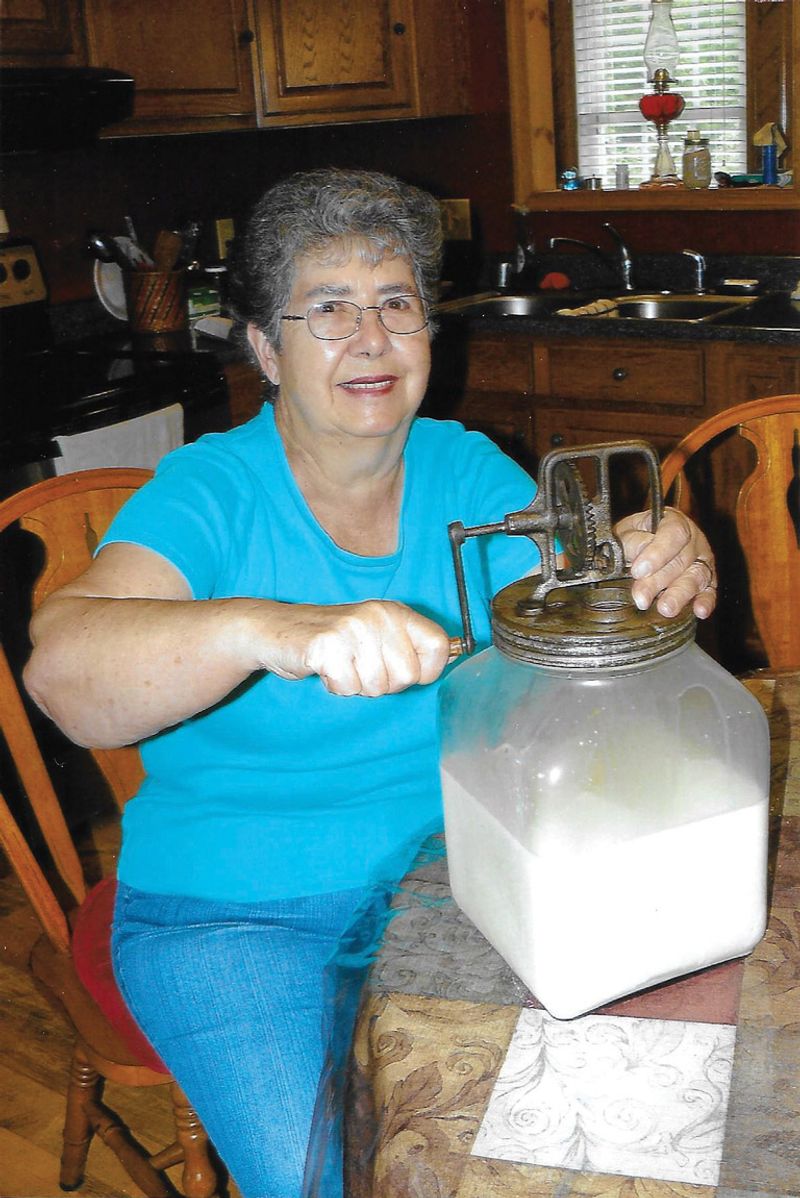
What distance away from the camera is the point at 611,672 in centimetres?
75

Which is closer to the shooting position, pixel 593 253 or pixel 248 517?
pixel 248 517

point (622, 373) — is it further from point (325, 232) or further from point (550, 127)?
point (325, 232)

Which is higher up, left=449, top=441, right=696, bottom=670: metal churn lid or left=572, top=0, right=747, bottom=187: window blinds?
left=572, top=0, right=747, bottom=187: window blinds

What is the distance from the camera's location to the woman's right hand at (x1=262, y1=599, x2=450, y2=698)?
853 millimetres

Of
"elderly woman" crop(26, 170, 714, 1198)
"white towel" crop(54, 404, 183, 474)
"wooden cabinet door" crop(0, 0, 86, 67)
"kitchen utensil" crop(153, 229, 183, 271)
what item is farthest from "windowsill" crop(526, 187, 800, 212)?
"elderly woman" crop(26, 170, 714, 1198)

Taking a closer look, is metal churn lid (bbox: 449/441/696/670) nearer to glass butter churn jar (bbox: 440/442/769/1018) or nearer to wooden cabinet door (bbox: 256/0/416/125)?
glass butter churn jar (bbox: 440/442/769/1018)

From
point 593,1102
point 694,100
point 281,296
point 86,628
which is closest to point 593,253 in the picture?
point 694,100

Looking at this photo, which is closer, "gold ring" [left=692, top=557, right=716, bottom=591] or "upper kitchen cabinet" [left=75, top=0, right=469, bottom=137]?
"gold ring" [left=692, top=557, right=716, bottom=591]

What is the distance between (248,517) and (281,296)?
25cm

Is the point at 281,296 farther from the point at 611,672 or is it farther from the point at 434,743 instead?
the point at 611,672

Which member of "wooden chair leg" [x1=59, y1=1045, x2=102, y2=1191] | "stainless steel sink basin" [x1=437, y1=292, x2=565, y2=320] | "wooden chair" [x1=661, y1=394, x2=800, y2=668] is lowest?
"wooden chair leg" [x1=59, y1=1045, x2=102, y2=1191]

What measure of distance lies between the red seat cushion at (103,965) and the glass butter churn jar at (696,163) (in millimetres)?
2766

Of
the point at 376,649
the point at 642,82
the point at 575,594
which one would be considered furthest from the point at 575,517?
the point at 642,82

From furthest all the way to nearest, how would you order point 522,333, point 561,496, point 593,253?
point 593,253
point 522,333
point 561,496
